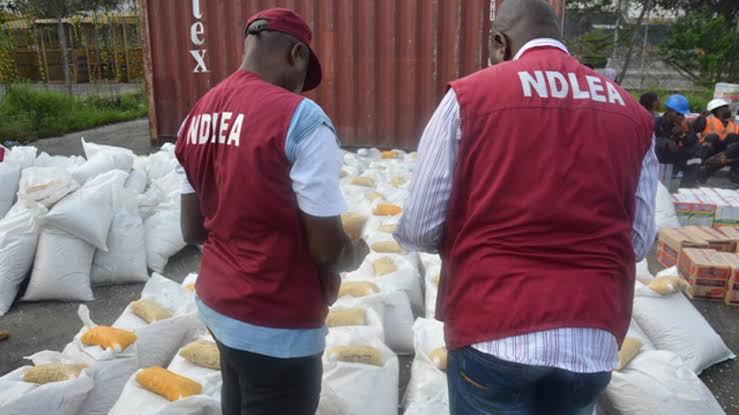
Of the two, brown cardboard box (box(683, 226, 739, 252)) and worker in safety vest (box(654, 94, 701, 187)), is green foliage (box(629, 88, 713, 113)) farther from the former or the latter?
brown cardboard box (box(683, 226, 739, 252))

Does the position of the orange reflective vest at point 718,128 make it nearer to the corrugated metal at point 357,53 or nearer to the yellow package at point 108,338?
the corrugated metal at point 357,53

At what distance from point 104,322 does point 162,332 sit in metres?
0.95

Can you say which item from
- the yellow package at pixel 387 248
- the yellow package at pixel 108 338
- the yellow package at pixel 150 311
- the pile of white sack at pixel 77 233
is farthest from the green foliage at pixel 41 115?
the yellow package at pixel 108 338

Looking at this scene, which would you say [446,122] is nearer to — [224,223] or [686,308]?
[224,223]

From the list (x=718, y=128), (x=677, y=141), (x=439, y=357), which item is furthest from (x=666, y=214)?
(x=718, y=128)

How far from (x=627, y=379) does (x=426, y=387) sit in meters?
0.75

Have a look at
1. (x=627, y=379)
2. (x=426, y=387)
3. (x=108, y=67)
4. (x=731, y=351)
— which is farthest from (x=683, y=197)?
(x=108, y=67)

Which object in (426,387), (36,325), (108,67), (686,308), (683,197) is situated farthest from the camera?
(108,67)

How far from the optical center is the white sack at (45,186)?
3545mm

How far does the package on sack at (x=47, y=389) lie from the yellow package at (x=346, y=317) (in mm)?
909

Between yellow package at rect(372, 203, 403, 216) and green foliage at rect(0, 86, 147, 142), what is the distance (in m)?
6.34

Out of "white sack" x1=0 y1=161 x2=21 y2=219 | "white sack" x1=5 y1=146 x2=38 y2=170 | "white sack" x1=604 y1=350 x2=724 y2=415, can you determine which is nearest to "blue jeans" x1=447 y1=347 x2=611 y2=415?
"white sack" x1=604 y1=350 x2=724 y2=415

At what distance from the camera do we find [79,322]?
3.25 meters

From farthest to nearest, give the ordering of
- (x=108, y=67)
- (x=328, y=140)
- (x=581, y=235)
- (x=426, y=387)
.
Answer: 1. (x=108, y=67)
2. (x=426, y=387)
3. (x=328, y=140)
4. (x=581, y=235)
